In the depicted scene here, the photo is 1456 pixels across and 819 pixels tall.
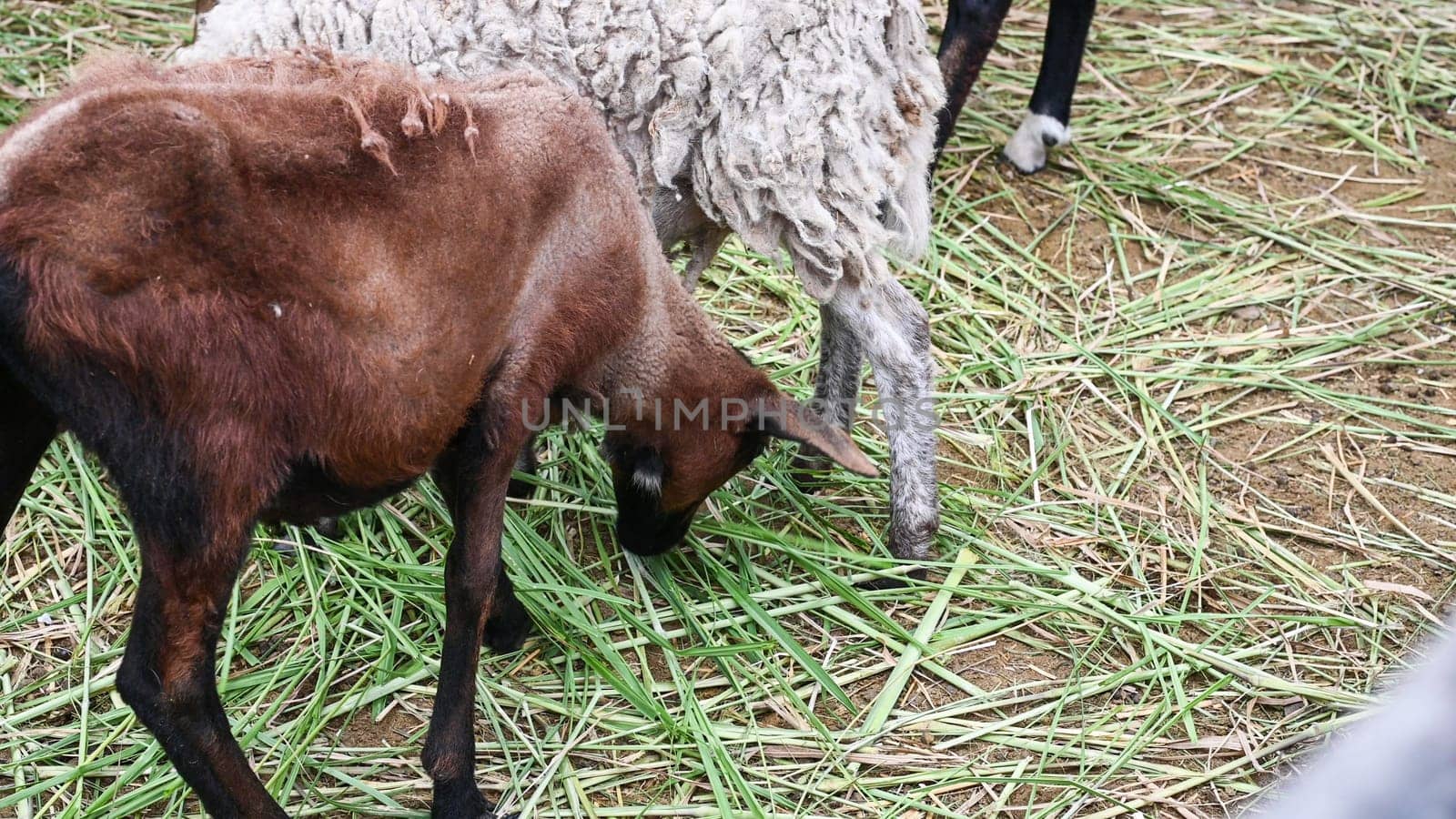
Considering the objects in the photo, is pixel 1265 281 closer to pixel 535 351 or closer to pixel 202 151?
pixel 535 351

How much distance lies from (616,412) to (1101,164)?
11.4 feet

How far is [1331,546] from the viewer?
4082mm

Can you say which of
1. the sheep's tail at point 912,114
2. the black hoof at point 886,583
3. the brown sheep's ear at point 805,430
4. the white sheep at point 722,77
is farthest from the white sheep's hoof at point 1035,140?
the brown sheep's ear at point 805,430

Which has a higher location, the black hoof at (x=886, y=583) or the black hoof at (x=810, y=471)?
the black hoof at (x=810, y=471)

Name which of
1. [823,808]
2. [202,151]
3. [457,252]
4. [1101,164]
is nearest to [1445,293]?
[1101,164]

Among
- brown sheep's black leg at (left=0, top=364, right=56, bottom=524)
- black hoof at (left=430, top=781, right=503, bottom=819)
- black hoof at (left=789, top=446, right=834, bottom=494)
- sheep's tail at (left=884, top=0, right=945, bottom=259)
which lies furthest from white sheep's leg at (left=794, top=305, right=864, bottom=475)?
brown sheep's black leg at (left=0, top=364, right=56, bottom=524)

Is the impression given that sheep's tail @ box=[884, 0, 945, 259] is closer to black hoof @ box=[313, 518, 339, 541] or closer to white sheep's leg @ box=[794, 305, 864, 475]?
white sheep's leg @ box=[794, 305, 864, 475]

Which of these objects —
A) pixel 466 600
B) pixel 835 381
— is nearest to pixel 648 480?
pixel 466 600

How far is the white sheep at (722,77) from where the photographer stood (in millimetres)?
3355

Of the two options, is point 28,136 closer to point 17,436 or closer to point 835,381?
point 17,436

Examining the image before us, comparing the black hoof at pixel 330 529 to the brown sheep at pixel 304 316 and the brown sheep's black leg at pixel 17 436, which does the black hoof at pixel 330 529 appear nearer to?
the brown sheep at pixel 304 316

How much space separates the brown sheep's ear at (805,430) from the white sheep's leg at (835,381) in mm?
904

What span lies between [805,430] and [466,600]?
3.17ft

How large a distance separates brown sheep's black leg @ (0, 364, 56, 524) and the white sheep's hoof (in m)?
4.31
